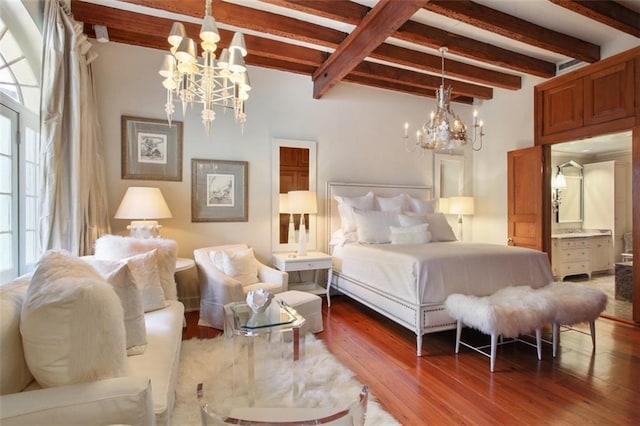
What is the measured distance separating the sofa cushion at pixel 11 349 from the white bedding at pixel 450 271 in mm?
2354

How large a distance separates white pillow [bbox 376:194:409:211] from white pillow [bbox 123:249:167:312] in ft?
9.71

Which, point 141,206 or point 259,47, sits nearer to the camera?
point 141,206

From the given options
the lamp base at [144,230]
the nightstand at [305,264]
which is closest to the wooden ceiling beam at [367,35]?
the nightstand at [305,264]

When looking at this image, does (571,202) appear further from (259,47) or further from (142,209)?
(142,209)

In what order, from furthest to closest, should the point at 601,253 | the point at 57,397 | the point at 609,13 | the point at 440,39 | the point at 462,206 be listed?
the point at 601,253 < the point at 462,206 < the point at 440,39 < the point at 609,13 < the point at 57,397

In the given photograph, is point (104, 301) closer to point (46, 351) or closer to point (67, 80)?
point (46, 351)

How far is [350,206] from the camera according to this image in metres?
4.15

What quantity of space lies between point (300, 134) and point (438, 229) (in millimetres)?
2148

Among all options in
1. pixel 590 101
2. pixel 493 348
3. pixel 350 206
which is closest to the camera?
pixel 493 348

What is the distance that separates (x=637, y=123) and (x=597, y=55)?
0.94 m

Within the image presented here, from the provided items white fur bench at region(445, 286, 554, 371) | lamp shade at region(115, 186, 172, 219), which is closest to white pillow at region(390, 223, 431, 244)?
white fur bench at region(445, 286, 554, 371)

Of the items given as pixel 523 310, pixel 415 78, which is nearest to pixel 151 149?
pixel 415 78

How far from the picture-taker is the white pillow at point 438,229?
3.95 meters

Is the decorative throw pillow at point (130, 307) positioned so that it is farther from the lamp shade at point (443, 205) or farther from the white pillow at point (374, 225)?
the lamp shade at point (443, 205)
